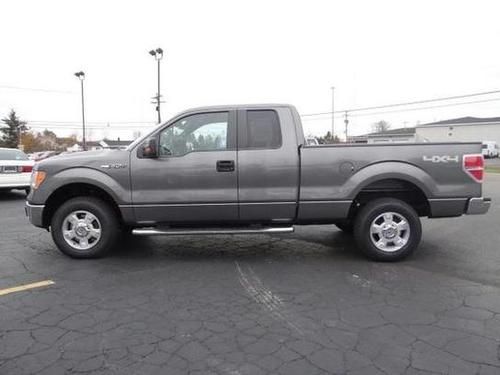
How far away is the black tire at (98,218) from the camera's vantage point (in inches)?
221

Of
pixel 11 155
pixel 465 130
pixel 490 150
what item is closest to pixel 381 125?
→ pixel 465 130

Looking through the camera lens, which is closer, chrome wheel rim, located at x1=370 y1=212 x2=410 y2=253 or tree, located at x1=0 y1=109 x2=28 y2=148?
chrome wheel rim, located at x1=370 y1=212 x2=410 y2=253

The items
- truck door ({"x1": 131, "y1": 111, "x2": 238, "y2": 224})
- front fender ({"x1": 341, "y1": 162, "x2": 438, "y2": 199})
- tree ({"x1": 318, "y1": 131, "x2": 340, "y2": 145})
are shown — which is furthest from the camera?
tree ({"x1": 318, "y1": 131, "x2": 340, "y2": 145})

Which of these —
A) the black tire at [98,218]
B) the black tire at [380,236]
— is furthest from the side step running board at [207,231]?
the black tire at [380,236]

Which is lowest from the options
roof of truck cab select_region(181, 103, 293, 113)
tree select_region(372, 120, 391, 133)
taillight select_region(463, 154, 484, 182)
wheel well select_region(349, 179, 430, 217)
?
wheel well select_region(349, 179, 430, 217)

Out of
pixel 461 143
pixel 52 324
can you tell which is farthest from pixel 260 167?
pixel 52 324

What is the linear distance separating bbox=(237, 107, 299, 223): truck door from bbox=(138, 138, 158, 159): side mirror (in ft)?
3.40

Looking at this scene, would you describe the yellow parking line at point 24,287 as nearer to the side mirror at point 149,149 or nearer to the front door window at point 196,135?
the side mirror at point 149,149

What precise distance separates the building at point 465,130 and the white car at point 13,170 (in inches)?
2376

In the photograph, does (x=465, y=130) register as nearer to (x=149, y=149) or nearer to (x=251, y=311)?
(x=149, y=149)

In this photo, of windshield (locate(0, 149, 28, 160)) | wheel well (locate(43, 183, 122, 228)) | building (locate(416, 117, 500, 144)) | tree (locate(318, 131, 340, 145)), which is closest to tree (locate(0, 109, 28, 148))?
tree (locate(318, 131, 340, 145))

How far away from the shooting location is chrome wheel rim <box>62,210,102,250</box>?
565cm

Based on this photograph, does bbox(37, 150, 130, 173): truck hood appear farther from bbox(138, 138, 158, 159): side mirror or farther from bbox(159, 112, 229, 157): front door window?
bbox(159, 112, 229, 157): front door window

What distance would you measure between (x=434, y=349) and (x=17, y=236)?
6.56 m
